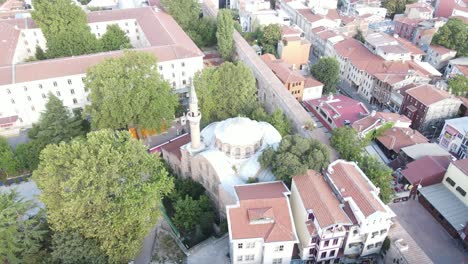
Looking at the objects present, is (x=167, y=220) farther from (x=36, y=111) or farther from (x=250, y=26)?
(x=250, y=26)

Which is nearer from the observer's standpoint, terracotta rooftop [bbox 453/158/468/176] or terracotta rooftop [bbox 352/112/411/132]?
terracotta rooftop [bbox 453/158/468/176]

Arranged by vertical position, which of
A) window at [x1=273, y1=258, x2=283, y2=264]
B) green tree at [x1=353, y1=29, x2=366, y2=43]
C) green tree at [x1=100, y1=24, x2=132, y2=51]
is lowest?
window at [x1=273, y1=258, x2=283, y2=264]

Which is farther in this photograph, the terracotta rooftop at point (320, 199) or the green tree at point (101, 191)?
the terracotta rooftop at point (320, 199)

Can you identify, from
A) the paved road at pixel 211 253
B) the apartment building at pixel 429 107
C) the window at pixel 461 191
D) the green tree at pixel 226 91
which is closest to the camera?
the paved road at pixel 211 253

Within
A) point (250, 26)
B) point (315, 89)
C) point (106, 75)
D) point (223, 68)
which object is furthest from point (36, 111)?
point (250, 26)

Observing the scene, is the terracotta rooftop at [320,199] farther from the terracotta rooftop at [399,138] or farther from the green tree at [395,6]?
the green tree at [395,6]

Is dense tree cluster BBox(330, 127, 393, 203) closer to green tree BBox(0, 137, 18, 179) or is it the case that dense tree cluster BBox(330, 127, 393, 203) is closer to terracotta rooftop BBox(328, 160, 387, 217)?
terracotta rooftop BBox(328, 160, 387, 217)

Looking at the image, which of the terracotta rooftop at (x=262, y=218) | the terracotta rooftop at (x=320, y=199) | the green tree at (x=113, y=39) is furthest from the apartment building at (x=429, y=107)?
the green tree at (x=113, y=39)

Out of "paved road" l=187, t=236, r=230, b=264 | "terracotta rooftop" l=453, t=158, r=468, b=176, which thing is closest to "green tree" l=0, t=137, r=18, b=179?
"paved road" l=187, t=236, r=230, b=264
